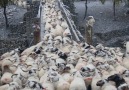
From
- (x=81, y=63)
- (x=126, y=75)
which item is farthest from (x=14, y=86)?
(x=126, y=75)

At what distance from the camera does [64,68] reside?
6.51 metres

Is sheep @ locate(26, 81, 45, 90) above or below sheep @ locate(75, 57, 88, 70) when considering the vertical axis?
above

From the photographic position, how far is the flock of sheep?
5.85m

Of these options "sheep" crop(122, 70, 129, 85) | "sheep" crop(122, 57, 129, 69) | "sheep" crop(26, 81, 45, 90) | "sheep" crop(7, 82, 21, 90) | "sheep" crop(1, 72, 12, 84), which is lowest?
"sheep" crop(122, 57, 129, 69)

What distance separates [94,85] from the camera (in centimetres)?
598

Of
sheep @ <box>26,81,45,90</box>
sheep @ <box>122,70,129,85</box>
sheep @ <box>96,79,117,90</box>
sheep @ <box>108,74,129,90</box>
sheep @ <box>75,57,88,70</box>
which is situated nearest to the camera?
sheep @ <box>26,81,45,90</box>

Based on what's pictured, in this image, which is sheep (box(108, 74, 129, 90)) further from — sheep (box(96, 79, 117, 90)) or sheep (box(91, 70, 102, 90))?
sheep (box(91, 70, 102, 90))

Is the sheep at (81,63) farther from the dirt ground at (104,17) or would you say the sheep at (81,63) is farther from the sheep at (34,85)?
the dirt ground at (104,17)

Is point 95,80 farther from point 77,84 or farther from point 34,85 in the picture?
point 34,85

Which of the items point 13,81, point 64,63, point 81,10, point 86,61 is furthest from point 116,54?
point 81,10

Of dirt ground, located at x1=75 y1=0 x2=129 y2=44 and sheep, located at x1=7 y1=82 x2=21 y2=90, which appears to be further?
dirt ground, located at x1=75 y1=0 x2=129 y2=44

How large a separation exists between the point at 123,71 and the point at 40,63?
1.58 meters

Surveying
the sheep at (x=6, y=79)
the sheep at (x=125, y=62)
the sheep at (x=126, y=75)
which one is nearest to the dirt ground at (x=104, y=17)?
the sheep at (x=125, y=62)

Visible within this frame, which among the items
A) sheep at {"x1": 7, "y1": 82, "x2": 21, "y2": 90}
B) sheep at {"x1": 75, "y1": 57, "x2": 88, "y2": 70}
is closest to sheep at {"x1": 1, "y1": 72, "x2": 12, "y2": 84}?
sheep at {"x1": 7, "y1": 82, "x2": 21, "y2": 90}
